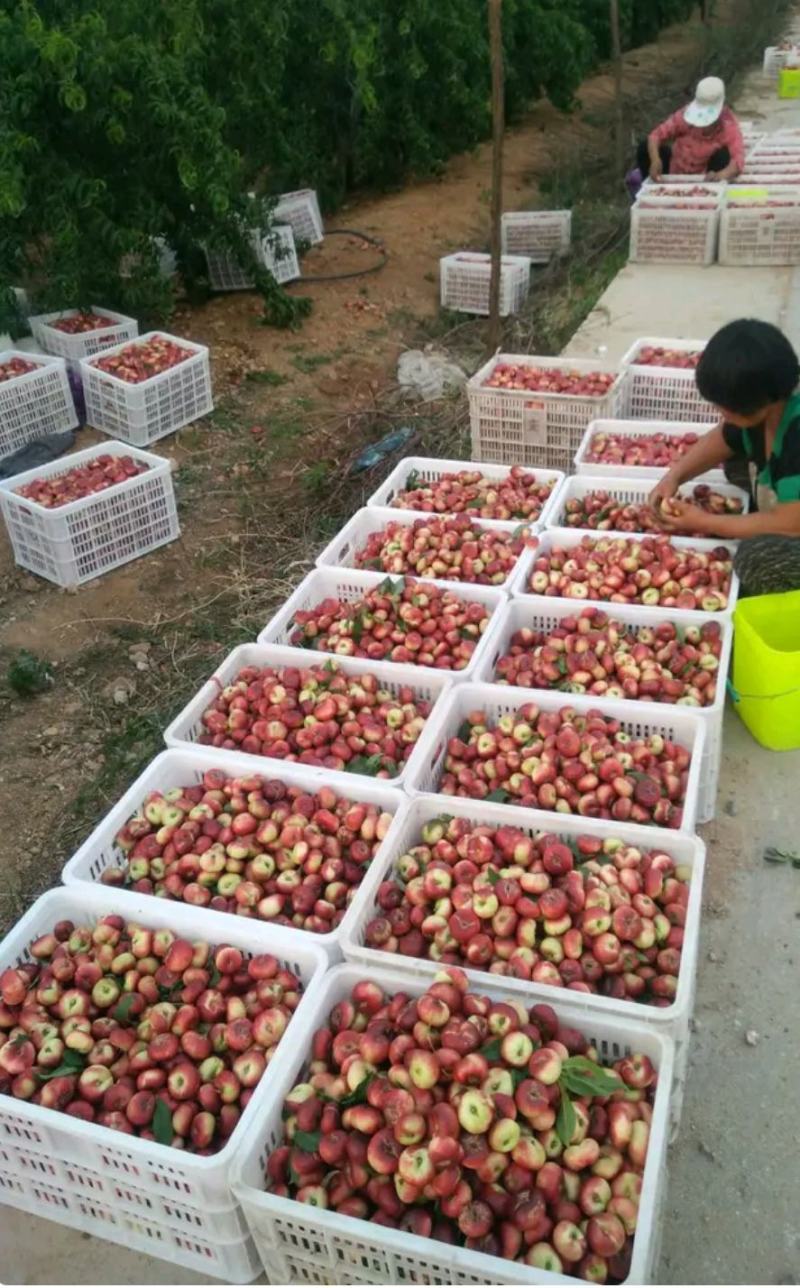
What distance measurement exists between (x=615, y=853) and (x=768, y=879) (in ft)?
2.29

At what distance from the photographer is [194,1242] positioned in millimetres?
2027

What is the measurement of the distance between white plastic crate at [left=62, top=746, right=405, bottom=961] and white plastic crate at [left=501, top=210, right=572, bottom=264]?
7.39 metres

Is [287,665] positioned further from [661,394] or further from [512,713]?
[661,394]

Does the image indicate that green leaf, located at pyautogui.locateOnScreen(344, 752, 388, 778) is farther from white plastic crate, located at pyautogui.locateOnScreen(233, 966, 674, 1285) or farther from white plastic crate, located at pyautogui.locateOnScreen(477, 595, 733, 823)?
white plastic crate, located at pyautogui.locateOnScreen(233, 966, 674, 1285)

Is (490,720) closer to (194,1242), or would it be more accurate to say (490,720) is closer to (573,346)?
(194,1242)

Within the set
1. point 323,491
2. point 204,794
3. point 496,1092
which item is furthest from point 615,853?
point 323,491

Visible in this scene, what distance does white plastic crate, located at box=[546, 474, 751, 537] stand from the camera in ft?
12.1

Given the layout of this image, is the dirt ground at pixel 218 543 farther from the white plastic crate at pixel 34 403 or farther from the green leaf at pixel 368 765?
the green leaf at pixel 368 765

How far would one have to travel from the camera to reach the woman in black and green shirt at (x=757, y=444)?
309 cm

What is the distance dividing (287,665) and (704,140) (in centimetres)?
696

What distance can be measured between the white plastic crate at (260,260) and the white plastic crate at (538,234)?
6.59 ft

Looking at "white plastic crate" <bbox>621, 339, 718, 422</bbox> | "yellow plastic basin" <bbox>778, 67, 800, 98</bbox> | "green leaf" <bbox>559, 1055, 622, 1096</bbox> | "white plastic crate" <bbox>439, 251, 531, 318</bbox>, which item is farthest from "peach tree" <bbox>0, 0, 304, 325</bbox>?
"yellow plastic basin" <bbox>778, 67, 800, 98</bbox>

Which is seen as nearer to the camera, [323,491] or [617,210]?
[323,491]

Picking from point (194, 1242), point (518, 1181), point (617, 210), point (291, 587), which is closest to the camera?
point (518, 1181)
